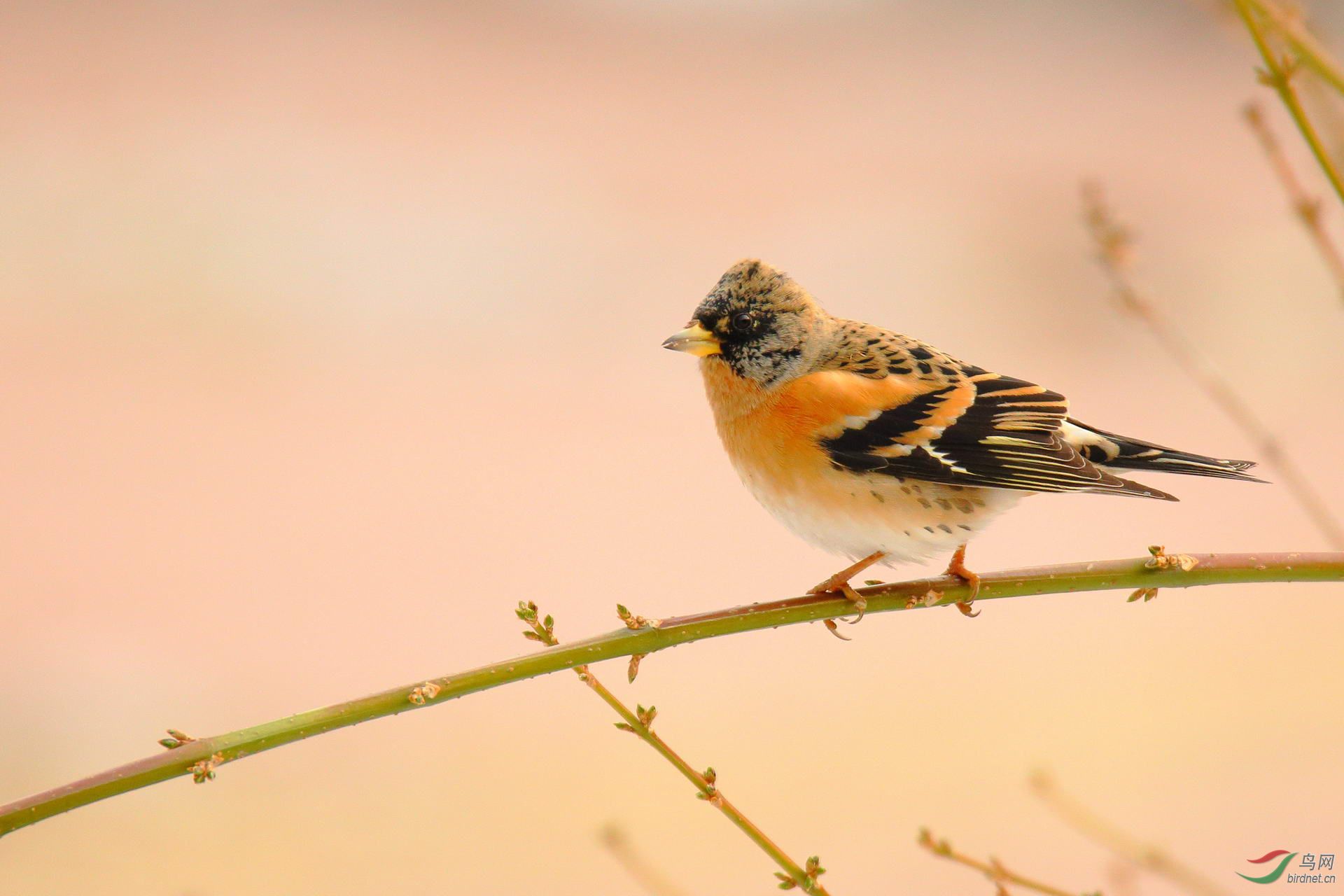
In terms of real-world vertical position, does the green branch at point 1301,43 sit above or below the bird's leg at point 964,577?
above

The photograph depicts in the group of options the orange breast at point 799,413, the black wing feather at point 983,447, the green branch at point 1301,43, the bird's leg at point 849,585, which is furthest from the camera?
the orange breast at point 799,413

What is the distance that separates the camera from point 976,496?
176 cm

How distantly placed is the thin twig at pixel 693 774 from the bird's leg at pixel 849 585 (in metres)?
0.31

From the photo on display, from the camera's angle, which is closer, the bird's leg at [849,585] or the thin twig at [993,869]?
the thin twig at [993,869]

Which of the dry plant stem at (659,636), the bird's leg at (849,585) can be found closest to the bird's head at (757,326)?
the bird's leg at (849,585)

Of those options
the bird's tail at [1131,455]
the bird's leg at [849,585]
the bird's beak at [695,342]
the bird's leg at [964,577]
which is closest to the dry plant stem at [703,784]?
the bird's leg at [849,585]

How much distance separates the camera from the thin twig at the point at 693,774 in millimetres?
1145

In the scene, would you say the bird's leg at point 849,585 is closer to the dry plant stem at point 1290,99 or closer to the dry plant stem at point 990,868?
the dry plant stem at point 990,868

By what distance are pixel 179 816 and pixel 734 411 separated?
2.74 meters

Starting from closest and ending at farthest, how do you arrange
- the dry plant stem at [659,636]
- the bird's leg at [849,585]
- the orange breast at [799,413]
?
the dry plant stem at [659,636] < the bird's leg at [849,585] < the orange breast at [799,413]

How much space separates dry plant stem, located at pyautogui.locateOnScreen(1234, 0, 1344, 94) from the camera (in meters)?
0.93

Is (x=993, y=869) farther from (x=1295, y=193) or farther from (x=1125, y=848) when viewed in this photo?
(x=1295, y=193)

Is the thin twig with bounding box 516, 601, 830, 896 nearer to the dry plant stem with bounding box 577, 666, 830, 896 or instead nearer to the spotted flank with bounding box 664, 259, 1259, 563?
the dry plant stem with bounding box 577, 666, 830, 896

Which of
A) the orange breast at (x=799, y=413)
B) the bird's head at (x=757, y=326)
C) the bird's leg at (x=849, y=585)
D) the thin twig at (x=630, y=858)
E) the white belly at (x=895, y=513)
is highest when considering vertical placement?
the bird's head at (x=757, y=326)
